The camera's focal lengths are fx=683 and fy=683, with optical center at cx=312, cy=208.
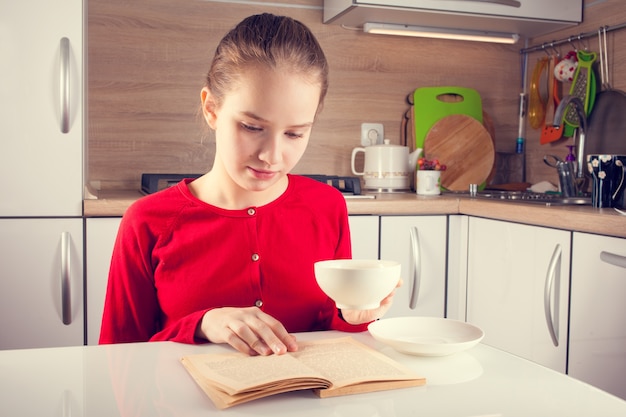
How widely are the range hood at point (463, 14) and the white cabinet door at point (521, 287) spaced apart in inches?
31.5

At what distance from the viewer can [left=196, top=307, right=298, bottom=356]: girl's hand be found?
83cm

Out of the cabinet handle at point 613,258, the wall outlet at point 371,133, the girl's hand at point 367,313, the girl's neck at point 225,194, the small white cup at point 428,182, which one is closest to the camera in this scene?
the girl's hand at point 367,313

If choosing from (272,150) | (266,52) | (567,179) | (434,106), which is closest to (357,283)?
(272,150)

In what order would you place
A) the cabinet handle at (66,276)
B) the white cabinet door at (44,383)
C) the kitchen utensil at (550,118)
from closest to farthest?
1. the white cabinet door at (44,383)
2. the cabinet handle at (66,276)
3. the kitchen utensil at (550,118)

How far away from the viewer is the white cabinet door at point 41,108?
1.91 meters

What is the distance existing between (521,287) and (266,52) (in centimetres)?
128

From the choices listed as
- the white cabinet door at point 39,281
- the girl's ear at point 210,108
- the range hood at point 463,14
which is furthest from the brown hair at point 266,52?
the range hood at point 463,14

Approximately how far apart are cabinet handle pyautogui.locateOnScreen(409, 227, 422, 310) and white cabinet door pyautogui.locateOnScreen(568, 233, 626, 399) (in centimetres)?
57

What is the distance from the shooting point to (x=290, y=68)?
1041mm

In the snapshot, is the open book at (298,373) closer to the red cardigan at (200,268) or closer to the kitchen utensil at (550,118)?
the red cardigan at (200,268)

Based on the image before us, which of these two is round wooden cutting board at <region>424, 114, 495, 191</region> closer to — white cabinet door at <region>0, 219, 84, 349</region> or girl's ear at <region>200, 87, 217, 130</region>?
white cabinet door at <region>0, 219, 84, 349</region>

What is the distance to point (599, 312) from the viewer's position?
1.71 m

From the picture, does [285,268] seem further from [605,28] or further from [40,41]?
[605,28]

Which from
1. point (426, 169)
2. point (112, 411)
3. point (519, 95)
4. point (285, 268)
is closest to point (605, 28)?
point (519, 95)
